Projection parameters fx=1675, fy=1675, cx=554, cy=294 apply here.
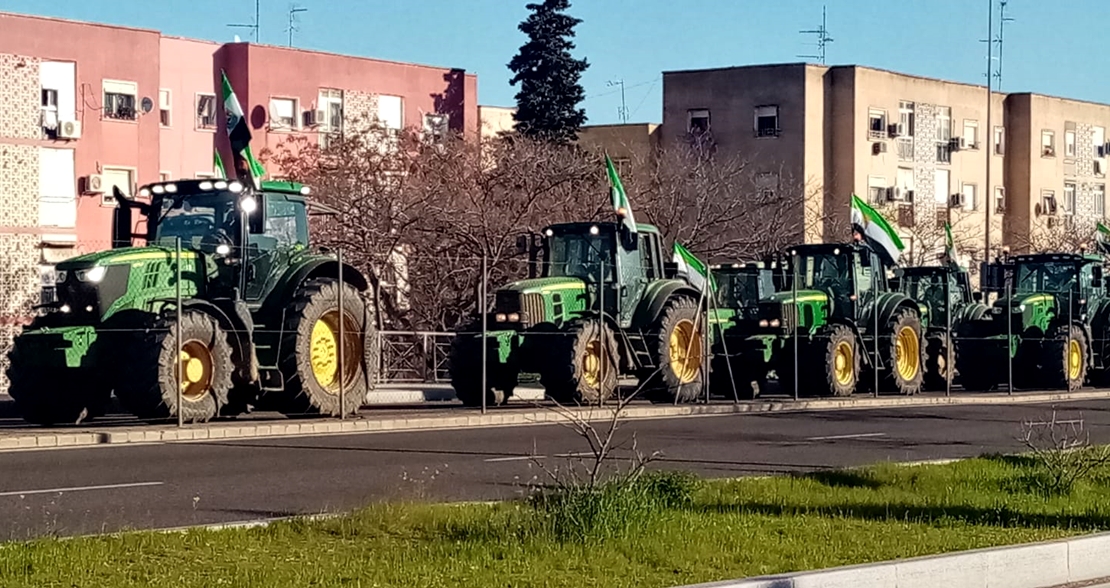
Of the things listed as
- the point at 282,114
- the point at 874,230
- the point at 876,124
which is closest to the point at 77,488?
the point at 874,230

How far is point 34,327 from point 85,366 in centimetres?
106

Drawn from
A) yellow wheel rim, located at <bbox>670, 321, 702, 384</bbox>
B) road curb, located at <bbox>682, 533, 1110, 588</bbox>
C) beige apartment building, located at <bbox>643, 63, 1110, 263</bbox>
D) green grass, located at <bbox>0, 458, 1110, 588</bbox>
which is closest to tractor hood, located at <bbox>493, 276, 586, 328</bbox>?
yellow wheel rim, located at <bbox>670, 321, 702, 384</bbox>

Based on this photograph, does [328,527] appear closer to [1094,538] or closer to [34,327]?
[1094,538]

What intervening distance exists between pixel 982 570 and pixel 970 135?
54.4 metres

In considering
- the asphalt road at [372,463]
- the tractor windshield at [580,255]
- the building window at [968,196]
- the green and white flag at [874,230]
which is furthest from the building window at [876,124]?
the asphalt road at [372,463]

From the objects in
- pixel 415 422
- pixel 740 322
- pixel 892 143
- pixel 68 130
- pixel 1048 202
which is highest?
pixel 892 143

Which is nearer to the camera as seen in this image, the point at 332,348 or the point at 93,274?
the point at 93,274

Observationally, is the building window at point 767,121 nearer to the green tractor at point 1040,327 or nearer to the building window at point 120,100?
the green tractor at point 1040,327

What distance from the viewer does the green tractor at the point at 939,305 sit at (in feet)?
115

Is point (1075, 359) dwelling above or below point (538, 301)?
below

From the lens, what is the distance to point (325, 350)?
22.5 metres

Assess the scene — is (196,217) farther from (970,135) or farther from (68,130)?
(970,135)

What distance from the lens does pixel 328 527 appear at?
10.9 meters

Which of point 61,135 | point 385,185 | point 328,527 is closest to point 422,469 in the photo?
point 328,527
